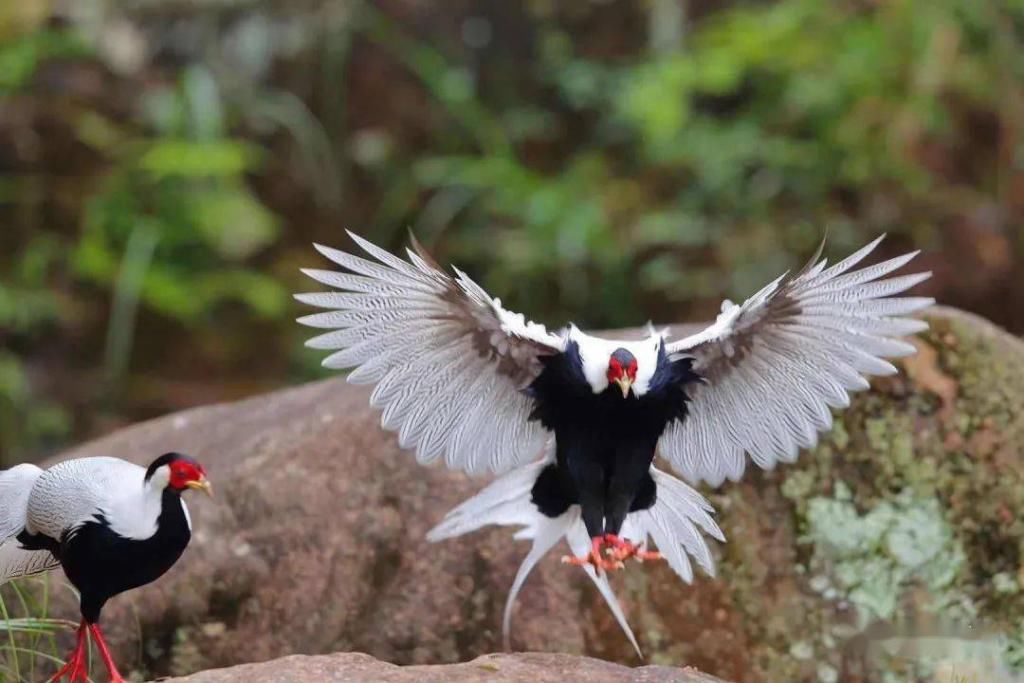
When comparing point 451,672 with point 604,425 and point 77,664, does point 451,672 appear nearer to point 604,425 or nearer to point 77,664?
point 604,425

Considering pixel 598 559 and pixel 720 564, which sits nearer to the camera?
pixel 598 559

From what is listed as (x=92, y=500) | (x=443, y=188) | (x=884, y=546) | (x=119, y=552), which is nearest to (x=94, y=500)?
(x=92, y=500)

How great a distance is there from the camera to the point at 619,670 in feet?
9.06

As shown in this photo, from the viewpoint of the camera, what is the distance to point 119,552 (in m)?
2.76

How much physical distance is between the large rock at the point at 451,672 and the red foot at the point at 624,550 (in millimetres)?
281

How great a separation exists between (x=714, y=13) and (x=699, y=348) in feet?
19.4

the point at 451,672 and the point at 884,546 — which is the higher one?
the point at 884,546

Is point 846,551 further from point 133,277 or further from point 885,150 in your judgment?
point 133,277

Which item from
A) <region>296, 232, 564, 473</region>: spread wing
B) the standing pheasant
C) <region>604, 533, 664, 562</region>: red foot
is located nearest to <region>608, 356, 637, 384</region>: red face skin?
<region>296, 232, 564, 473</region>: spread wing

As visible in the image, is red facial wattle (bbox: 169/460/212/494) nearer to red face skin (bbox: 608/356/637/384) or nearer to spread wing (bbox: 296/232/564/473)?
spread wing (bbox: 296/232/564/473)

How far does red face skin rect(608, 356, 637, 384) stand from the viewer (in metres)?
2.89

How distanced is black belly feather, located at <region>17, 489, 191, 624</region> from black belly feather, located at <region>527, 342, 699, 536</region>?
0.88 meters

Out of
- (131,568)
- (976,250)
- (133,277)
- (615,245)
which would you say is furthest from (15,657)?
(976,250)

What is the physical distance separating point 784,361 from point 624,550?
0.60 metres
